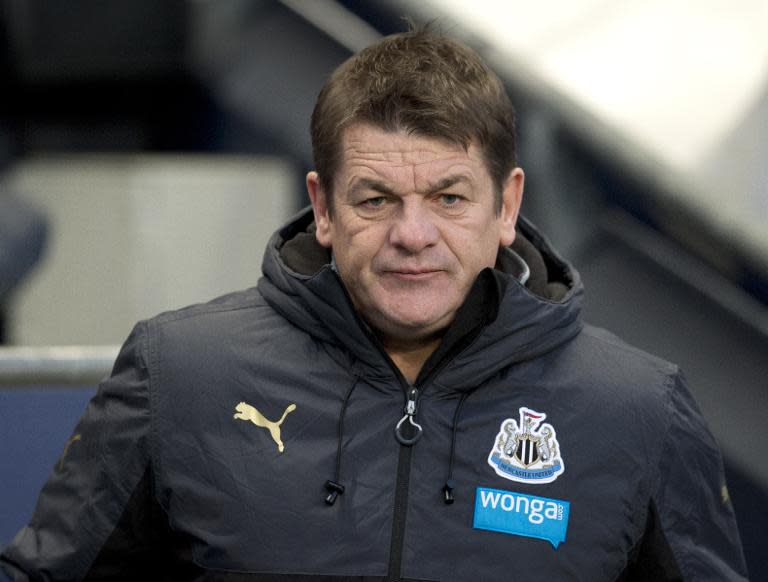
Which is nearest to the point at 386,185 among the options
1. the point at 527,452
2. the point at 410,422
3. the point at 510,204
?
the point at 510,204

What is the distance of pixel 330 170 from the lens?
92.4 inches

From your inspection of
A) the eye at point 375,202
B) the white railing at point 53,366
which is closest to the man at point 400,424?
the eye at point 375,202

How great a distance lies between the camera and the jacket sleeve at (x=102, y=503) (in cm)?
230

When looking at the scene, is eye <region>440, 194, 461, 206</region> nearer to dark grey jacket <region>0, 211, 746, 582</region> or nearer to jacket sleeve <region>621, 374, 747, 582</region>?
dark grey jacket <region>0, 211, 746, 582</region>

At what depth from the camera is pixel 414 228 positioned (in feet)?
7.34

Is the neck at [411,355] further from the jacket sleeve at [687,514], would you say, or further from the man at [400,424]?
the jacket sleeve at [687,514]

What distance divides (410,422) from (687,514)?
1.53 ft

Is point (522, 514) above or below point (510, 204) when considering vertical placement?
below

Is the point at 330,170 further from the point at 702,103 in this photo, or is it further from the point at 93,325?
the point at 93,325

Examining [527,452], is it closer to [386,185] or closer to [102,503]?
[386,185]

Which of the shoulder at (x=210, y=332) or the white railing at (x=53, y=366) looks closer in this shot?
the shoulder at (x=210, y=332)

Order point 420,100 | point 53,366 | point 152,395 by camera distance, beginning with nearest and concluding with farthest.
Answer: point 420,100 → point 152,395 → point 53,366

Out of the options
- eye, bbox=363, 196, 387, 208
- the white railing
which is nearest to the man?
eye, bbox=363, 196, 387, 208

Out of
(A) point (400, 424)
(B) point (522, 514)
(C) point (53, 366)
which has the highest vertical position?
(A) point (400, 424)
